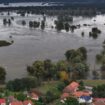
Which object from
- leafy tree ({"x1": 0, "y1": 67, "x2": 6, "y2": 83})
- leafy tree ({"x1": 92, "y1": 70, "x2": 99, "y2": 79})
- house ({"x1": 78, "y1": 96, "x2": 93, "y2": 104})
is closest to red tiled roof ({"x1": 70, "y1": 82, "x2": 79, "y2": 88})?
house ({"x1": 78, "y1": 96, "x2": 93, "y2": 104})

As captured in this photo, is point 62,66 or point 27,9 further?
point 27,9

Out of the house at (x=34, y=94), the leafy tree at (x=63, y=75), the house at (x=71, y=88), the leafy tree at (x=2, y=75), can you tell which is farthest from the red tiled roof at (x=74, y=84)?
the leafy tree at (x=2, y=75)

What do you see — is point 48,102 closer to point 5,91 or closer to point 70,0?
point 5,91

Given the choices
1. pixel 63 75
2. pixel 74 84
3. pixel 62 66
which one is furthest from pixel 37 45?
pixel 74 84

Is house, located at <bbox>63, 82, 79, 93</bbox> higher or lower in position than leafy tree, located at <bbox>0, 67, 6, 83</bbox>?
higher

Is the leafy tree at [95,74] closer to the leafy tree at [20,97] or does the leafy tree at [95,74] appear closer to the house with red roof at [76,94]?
the house with red roof at [76,94]

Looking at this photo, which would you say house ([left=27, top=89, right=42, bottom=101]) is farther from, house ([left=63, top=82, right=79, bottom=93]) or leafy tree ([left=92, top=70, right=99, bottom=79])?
leafy tree ([left=92, top=70, right=99, bottom=79])

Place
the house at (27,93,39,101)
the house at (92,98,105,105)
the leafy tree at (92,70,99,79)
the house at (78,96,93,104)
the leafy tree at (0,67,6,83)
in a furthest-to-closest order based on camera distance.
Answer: the leafy tree at (92,70,99,79)
the leafy tree at (0,67,6,83)
the house at (27,93,39,101)
the house at (78,96,93,104)
the house at (92,98,105,105)

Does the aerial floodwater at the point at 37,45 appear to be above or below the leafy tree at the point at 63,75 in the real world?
below

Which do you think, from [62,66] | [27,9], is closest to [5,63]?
[62,66]
